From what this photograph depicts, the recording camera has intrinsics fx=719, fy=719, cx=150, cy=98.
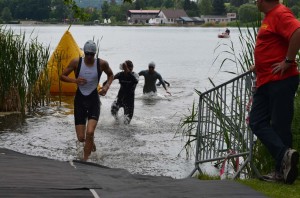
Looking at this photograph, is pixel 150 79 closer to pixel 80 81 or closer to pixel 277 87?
pixel 80 81

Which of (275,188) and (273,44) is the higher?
(273,44)

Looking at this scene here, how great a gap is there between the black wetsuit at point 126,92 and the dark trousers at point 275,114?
8.35 meters

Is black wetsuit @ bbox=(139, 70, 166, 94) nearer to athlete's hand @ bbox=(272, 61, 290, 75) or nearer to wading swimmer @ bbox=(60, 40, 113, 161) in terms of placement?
wading swimmer @ bbox=(60, 40, 113, 161)

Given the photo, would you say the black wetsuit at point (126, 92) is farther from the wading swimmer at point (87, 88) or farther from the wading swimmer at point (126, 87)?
the wading swimmer at point (87, 88)

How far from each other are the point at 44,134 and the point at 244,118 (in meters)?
7.88

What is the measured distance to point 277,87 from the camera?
7344 millimetres

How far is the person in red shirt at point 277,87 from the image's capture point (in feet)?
23.7

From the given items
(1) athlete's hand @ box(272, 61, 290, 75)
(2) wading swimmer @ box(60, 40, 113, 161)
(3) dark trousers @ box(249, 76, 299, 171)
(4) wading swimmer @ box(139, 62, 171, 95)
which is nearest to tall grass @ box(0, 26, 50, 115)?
(4) wading swimmer @ box(139, 62, 171, 95)

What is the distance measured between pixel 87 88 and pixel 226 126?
2.46 metres

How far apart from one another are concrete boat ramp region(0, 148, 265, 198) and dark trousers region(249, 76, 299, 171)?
58cm

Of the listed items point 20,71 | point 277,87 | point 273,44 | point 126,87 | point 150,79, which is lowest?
point 150,79

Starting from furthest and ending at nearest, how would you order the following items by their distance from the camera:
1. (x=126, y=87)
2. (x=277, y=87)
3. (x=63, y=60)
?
(x=63, y=60)
(x=126, y=87)
(x=277, y=87)

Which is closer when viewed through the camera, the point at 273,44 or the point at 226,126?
the point at 273,44

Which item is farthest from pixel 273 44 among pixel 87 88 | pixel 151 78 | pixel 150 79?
pixel 150 79
